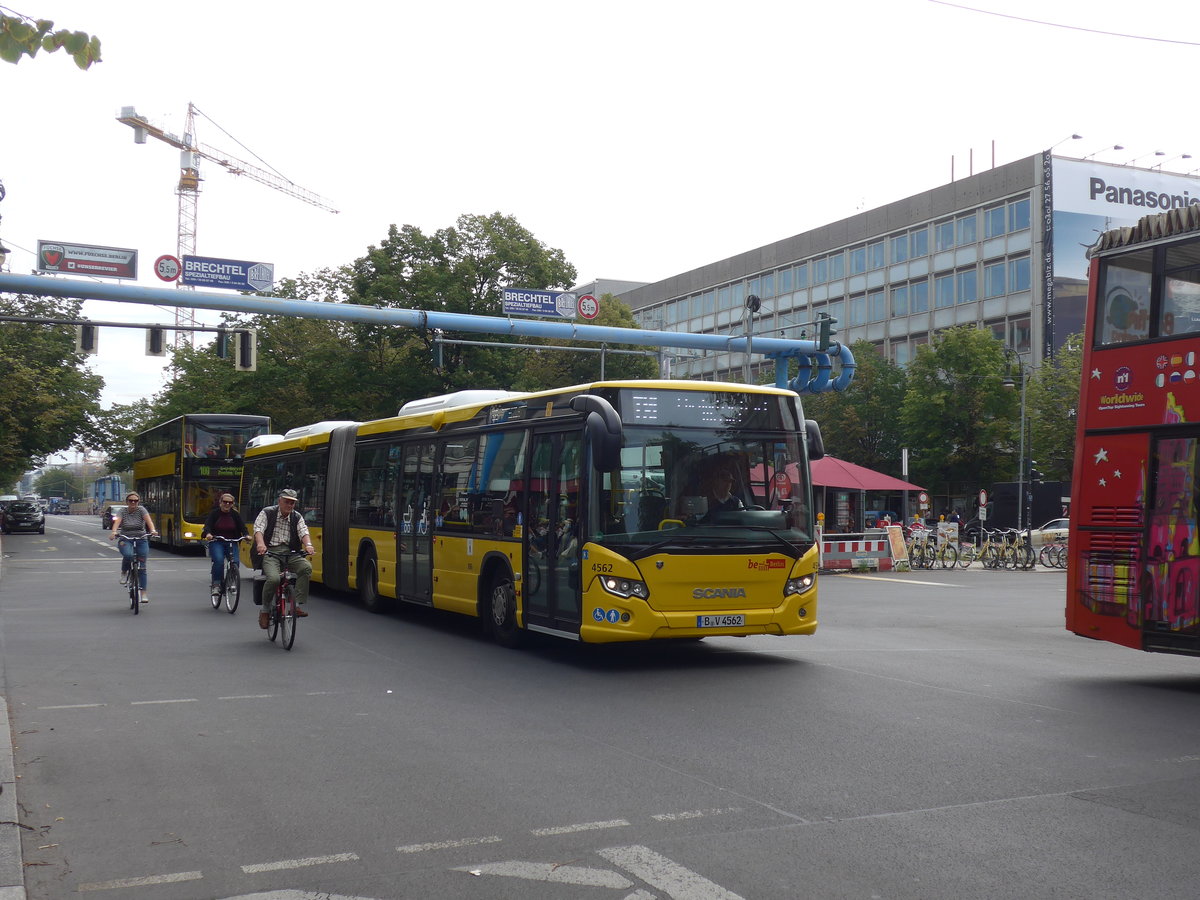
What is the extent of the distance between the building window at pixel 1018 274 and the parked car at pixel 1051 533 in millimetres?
17604

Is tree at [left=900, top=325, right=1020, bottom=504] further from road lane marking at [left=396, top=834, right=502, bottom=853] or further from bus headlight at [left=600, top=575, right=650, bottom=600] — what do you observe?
road lane marking at [left=396, top=834, right=502, bottom=853]

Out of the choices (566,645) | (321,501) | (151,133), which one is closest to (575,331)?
(321,501)

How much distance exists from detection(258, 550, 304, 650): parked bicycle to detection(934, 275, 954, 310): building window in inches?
2281

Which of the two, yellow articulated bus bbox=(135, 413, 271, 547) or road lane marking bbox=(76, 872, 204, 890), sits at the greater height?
yellow articulated bus bbox=(135, 413, 271, 547)

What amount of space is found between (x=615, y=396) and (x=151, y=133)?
12958 centimetres

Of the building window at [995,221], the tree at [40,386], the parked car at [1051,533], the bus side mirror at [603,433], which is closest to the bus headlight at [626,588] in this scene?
the bus side mirror at [603,433]

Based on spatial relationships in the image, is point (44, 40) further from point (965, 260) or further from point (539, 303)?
point (965, 260)

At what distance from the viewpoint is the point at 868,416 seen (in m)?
64.8

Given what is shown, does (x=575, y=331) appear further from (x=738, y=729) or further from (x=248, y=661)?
(x=738, y=729)

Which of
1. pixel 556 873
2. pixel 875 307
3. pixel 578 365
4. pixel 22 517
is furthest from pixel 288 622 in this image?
pixel 875 307

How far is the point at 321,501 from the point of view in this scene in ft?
64.0

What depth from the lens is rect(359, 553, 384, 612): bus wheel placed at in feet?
56.8

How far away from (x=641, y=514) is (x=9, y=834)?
6546mm

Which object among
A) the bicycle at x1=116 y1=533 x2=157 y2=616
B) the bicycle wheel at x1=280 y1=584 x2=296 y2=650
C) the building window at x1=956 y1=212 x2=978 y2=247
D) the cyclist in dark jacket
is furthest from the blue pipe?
the building window at x1=956 y1=212 x2=978 y2=247
